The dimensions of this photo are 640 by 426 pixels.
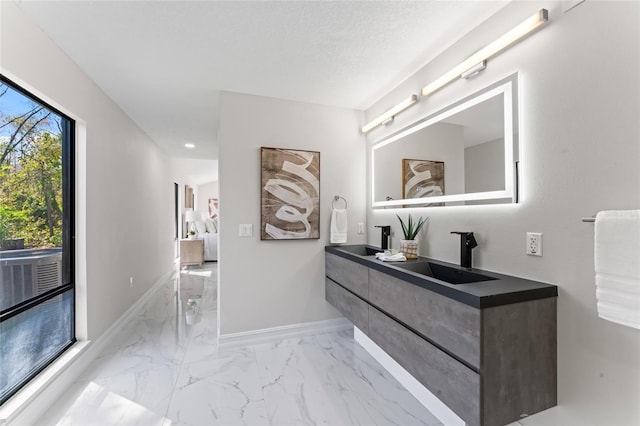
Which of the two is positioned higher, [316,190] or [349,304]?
[316,190]

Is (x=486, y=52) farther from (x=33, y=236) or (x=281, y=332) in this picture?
(x=33, y=236)

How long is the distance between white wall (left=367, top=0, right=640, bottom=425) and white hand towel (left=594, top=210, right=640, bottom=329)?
144 mm

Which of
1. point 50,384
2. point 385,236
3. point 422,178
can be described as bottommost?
point 50,384

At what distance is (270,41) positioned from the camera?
6.12 ft

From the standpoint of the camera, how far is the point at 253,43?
1.88 m

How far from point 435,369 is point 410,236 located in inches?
41.5

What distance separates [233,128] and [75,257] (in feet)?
5.60

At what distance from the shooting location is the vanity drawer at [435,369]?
1.17 meters

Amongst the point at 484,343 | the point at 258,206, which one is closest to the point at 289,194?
the point at 258,206

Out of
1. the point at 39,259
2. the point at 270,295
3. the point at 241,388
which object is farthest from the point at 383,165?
the point at 39,259

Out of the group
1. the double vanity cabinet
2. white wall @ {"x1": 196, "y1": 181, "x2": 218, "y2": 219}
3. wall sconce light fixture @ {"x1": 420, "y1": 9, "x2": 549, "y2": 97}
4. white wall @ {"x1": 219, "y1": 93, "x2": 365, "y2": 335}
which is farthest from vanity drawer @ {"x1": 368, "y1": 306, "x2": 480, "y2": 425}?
white wall @ {"x1": 196, "y1": 181, "x2": 218, "y2": 219}

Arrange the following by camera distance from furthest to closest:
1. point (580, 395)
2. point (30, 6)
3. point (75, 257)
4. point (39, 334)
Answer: point (75, 257)
point (39, 334)
point (30, 6)
point (580, 395)

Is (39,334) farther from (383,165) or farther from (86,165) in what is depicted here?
(383,165)

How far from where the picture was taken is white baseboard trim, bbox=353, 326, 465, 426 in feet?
5.24
